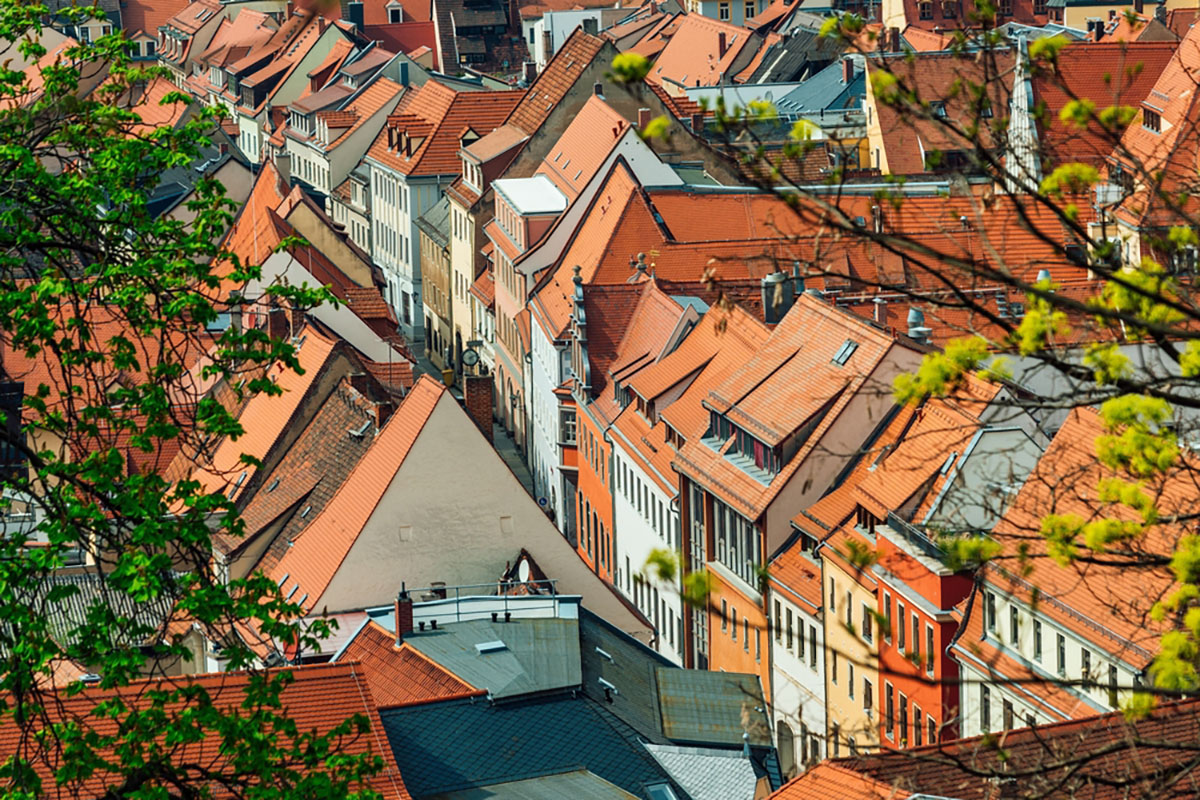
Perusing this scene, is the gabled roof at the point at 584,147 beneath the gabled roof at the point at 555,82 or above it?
beneath

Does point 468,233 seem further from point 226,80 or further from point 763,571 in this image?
point 763,571

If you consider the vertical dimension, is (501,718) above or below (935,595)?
below

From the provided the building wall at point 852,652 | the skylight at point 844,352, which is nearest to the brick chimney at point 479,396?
the skylight at point 844,352

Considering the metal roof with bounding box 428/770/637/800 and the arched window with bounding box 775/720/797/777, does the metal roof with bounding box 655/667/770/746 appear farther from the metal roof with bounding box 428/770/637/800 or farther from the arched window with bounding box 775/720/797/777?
the arched window with bounding box 775/720/797/777

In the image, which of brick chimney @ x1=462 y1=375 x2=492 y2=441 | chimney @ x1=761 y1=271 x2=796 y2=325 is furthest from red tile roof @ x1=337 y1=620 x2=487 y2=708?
brick chimney @ x1=462 y1=375 x2=492 y2=441

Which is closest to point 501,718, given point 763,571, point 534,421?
point 763,571

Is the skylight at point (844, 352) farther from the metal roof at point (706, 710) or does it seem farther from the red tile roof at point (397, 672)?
the red tile roof at point (397, 672)

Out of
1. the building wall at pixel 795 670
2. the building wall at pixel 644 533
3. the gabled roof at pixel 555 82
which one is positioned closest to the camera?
the building wall at pixel 795 670

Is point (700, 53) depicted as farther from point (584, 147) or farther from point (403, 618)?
point (403, 618)

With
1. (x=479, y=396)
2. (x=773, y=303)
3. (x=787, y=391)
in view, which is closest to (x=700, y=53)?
(x=479, y=396)
